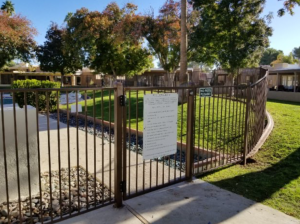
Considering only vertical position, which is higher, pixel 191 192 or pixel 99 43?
pixel 99 43

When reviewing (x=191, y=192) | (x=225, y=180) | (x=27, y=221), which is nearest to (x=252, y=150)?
(x=225, y=180)

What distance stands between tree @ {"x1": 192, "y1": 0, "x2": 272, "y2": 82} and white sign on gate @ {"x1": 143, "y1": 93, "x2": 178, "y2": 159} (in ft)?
38.6

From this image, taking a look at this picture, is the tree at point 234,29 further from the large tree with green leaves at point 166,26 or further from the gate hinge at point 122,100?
the gate hinge at point 122,100

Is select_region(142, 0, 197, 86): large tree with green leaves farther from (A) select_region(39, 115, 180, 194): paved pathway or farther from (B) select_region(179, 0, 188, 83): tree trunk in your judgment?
(A) select_region(39, 115, 180, 194): paved pathway

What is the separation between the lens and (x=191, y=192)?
3.77m

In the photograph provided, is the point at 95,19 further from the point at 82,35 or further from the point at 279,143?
the point at 279,143

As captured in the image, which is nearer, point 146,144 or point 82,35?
point 146,144

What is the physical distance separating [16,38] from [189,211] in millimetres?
22833

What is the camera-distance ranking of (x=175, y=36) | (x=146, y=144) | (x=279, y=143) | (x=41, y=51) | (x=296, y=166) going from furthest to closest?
(x=41, y=51) < (x=175, y=36) < (x=279, y=143) < (x=296, y=166) < (x=146, y=144)

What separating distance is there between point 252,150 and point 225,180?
156 centimetres

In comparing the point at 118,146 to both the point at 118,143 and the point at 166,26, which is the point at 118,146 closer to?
the point at 118,143

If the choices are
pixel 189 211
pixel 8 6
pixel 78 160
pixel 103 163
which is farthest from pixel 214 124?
pixel 8 6

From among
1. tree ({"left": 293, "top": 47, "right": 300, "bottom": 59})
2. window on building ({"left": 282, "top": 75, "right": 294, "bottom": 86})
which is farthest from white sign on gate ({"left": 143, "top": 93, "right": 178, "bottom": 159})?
tree ({"left": 293, "top": 47, "right": 300, "bottom": 59})

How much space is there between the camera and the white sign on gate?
3438 mm
